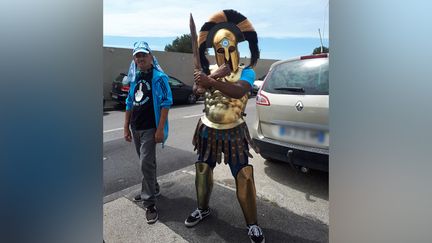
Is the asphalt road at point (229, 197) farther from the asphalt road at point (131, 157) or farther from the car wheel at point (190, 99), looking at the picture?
the car wheel at point (190, 99)

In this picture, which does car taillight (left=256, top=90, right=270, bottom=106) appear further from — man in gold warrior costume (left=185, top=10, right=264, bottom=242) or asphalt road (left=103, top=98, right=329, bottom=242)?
man in gold warrior costume (left=185, top=10, right=264, bottom=242)

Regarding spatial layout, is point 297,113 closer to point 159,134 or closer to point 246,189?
point 246,189

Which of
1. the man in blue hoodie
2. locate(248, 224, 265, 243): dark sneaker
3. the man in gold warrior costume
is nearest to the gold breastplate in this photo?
the man in gold warrior costume

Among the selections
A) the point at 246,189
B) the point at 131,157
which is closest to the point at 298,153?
the point at 246,189

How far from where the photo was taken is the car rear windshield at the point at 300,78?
281 centimetres

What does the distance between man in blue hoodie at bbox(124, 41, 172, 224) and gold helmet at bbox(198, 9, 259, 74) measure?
2.02ft

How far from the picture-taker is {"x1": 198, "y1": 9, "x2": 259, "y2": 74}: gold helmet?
6.72ft

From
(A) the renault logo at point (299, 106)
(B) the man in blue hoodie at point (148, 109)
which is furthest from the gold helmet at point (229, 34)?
(A) the renault logo at point (299, 106)

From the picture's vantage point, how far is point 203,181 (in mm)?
2330

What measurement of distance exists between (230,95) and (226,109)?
4.7 inches
